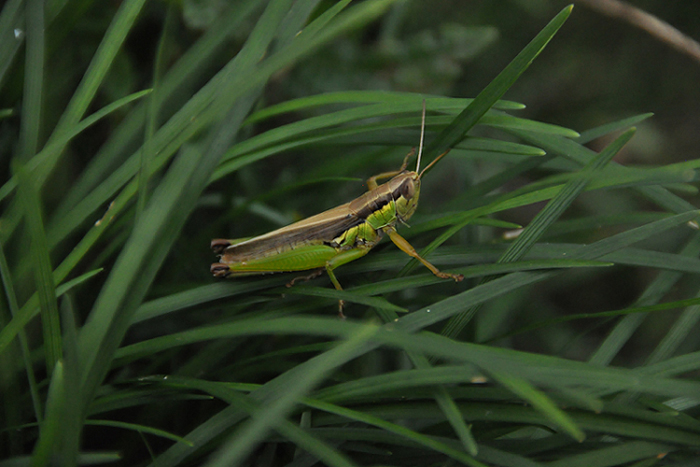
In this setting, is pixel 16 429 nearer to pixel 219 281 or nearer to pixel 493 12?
pixel 219 281

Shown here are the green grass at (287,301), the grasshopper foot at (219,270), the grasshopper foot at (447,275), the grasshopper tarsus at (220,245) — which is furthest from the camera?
the grasshopper tarsus at (220,245)

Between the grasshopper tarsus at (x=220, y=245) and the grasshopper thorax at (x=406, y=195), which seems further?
the grasshopper thorax at (x=406, y=195)

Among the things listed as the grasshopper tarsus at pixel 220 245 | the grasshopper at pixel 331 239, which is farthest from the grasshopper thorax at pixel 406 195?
the grasshopper tarsus at pixel 220 245

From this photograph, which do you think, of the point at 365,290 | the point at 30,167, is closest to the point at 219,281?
the point at 365,290

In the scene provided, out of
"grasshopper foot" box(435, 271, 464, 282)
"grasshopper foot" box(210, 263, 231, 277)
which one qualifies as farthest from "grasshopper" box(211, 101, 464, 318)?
"grasshopper foot" box(435, 271, 464, 282)

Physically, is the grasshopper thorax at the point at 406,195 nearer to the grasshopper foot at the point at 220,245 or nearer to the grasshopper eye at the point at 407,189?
the grasshopper eye at the point at 407,189

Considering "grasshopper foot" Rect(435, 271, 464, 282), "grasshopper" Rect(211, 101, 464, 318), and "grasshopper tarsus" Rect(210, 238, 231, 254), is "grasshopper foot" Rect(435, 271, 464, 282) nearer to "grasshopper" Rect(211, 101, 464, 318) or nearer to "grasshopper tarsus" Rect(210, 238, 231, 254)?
"grasshopper" Rect(211, 101, 464, 318)
